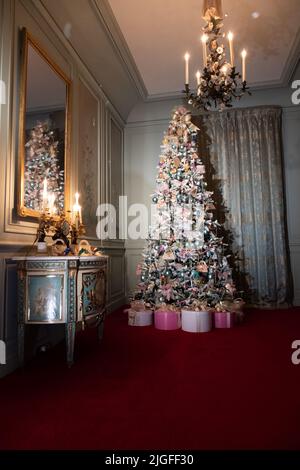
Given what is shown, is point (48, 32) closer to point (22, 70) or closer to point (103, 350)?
point (22, 70)

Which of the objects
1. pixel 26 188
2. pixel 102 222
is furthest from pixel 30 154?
pixel 102 222

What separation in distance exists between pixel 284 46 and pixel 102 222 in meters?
3.48

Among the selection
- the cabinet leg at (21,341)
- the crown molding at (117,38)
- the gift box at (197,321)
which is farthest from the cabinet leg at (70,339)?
the crown molding at (117,38)

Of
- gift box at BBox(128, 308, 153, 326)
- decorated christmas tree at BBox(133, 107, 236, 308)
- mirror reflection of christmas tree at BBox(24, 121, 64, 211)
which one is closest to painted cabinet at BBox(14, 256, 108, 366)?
mirror reflection of christmas tree at BBox(24, 121, 64, 211)

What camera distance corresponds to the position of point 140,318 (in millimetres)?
3498

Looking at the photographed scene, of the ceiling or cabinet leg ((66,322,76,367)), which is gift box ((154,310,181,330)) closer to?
cabinet leg ((66,322,76,367))

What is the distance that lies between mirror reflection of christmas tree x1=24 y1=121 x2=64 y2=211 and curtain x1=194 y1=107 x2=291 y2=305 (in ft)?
9.35

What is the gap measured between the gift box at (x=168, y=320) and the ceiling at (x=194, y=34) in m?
3.43

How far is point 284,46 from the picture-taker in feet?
12.3

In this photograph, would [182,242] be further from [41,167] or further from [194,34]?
[194,34]

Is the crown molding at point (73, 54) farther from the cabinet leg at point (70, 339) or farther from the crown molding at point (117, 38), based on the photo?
the cabinet leg at point (70, 339)

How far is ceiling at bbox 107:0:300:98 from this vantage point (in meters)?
3.06

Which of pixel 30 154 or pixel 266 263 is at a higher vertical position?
pixel 30 154

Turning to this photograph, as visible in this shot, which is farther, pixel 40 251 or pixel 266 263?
pixel 266 263
